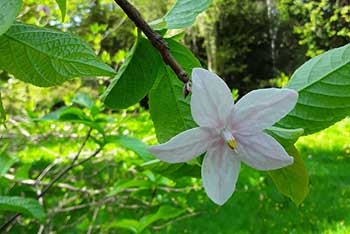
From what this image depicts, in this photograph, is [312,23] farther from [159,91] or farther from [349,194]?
[159,91]

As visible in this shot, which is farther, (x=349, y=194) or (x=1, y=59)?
(x=349, y=194)

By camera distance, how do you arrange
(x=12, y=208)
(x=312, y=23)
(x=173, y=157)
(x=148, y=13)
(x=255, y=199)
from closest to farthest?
(x=173, y=157) < (x=12, y=208) < (x=255, y=199) < (x=312, y=23) < (x=148, y=13)

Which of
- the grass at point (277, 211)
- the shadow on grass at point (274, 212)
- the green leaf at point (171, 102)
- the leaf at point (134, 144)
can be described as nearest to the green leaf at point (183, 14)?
the green leaf at point (171, 102)

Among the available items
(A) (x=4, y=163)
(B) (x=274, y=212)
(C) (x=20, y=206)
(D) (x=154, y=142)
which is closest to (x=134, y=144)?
(A) (x=4, y=163)

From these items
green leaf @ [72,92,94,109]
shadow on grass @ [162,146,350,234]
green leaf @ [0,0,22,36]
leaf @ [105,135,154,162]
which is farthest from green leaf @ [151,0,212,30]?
shadow on grass @ [162,146,350,234]

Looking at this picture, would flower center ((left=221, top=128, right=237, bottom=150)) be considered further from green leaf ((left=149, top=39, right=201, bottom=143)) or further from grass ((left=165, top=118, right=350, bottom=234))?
grass ((left=165, top=118, right=350, bottom=234))

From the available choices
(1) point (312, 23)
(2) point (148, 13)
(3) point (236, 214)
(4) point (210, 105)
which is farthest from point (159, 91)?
(2) point (148, 13)

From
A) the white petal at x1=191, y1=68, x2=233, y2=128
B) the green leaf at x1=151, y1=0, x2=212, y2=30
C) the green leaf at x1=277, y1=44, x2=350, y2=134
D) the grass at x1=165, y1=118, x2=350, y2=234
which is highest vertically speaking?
the green leaf at x1=151, y1=0, x2=212, y2=30
